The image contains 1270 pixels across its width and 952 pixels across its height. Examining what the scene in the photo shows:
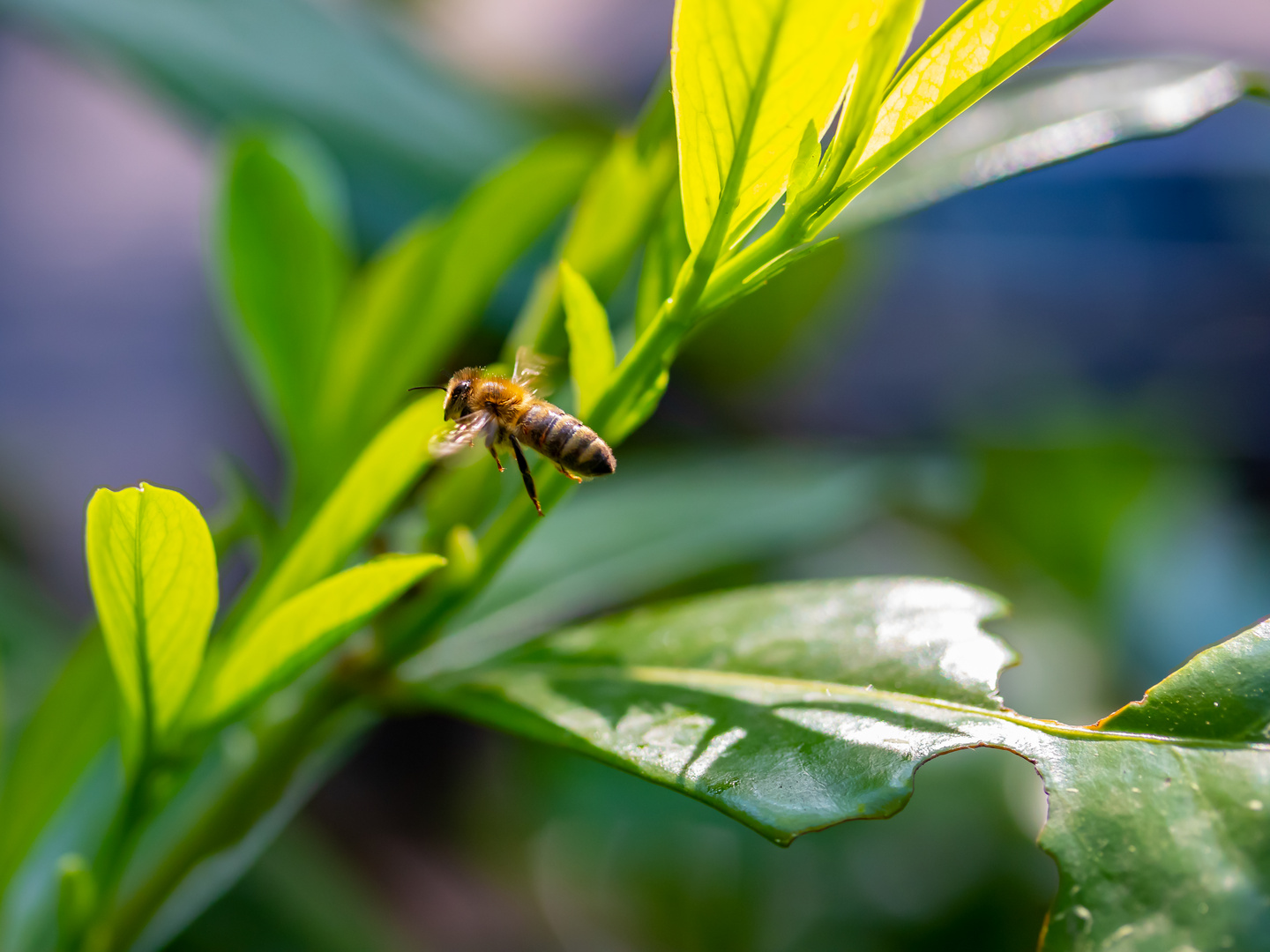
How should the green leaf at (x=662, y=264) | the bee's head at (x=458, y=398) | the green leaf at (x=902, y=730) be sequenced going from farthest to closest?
the bee's head at (x=458, y=398), the green leaf at (x=662, y=264), the green leaf at (x=902, y=730)

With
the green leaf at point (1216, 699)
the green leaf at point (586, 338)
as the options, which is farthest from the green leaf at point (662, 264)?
the green leaf at point (1216, 699)

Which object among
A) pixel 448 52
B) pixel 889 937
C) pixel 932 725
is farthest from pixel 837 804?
pixel 448 52

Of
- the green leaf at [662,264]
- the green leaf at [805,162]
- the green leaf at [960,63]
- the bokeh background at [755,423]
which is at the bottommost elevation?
the bokeh background at [755,423]

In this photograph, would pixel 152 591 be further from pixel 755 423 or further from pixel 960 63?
pixel 755 423

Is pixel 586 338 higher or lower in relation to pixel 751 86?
lower

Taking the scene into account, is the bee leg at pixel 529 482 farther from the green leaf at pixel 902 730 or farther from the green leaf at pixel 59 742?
the green leaf at pixel 59 742

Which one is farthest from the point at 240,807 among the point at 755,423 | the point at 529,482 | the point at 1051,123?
the point at 755,423
